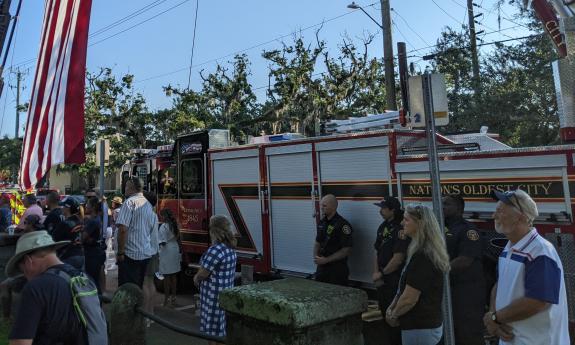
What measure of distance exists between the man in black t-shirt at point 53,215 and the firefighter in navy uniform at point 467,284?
16.5ft

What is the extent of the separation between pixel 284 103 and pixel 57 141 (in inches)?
785

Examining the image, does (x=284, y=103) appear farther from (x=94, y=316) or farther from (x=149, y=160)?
(x=94, y=316)

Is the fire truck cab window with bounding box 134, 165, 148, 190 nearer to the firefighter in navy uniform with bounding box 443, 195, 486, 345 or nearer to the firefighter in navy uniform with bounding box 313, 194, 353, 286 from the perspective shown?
the firefighter in navy uniform with bounding box 313, 194, 353, 286

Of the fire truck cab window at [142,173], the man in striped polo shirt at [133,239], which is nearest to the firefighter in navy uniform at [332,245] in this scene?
the man in striped polo shirt at [133,239]

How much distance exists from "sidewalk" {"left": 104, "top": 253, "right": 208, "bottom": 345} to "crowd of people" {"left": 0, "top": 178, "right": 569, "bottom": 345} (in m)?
0.31

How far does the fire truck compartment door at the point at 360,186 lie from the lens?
627 centimetres

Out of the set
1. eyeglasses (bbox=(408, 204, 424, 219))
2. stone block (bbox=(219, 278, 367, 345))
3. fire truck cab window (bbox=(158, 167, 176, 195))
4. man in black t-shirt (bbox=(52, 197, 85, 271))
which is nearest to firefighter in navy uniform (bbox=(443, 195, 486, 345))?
eyeglasses (bbox=(408, 204, 424, 219))

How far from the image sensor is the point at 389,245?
531cm

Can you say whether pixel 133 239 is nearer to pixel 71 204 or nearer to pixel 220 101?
pixel 71 204

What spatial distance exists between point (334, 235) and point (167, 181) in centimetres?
500

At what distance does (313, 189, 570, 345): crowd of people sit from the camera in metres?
2.79

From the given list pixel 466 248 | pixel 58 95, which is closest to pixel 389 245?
pixel 466 248

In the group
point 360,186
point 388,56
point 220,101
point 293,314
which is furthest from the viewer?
point 220,101

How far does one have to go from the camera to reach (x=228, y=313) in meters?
2.70
